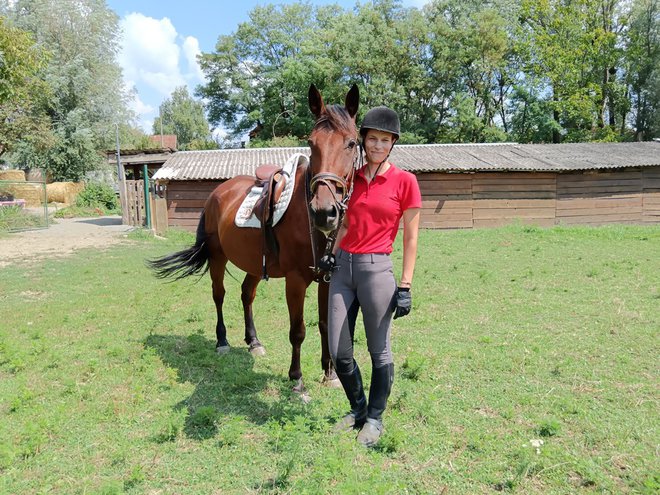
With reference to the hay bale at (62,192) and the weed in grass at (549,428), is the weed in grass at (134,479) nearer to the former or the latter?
the weed in grass at (549,428)

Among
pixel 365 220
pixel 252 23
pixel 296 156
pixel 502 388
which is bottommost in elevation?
pixel 502 388

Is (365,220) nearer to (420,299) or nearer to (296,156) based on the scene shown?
(296,156)

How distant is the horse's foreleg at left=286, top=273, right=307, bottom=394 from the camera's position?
11.7 ft

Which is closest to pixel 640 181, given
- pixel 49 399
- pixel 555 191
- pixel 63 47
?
pixel 555 191

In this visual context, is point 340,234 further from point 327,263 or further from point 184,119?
point 184,119

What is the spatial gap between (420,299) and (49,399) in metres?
4.82

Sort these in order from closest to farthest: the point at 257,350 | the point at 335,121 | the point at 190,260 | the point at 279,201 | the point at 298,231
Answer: the point at 335,121, the point at 298,231, the point at 279,201, the point at 257,350, the point at 190,260

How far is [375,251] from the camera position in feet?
8.92

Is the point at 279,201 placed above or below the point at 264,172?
below

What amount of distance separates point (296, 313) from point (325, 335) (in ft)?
1.06

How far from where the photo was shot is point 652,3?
31000 mm

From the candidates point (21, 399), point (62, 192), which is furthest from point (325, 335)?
point (62, 192)

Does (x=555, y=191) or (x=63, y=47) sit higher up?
(x=63, y=47)

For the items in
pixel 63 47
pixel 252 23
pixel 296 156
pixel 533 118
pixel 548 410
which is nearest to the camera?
pixel 548 410
